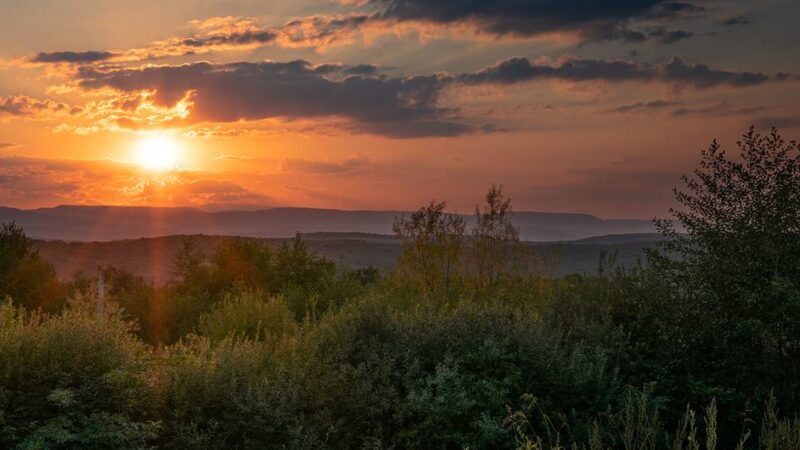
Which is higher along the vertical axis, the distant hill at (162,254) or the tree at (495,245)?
the tree at (495,245)

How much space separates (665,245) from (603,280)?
2.82 metres

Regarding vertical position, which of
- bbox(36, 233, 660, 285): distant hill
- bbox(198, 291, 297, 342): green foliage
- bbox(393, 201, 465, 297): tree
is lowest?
bbox(36, 233, 660, 285): distant hill

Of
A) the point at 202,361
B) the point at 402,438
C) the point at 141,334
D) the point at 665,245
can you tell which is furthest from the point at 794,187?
the point at 141,334

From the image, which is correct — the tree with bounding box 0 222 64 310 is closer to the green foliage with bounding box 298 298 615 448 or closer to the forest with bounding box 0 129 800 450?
the forest with bounding box 0 129 800 450

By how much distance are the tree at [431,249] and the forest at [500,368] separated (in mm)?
5430

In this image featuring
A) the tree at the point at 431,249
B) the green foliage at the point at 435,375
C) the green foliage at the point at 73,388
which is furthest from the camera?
the tree at the point at 431,249

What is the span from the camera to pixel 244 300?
728 inches

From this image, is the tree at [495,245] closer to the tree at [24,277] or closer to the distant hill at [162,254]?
the tree at [24,277]

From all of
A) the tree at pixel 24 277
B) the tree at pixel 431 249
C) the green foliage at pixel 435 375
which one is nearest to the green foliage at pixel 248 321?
the tree at pixel 431 249

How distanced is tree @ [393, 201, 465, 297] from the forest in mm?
5430

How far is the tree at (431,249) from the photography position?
20.7 meters

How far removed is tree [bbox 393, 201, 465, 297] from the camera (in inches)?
814

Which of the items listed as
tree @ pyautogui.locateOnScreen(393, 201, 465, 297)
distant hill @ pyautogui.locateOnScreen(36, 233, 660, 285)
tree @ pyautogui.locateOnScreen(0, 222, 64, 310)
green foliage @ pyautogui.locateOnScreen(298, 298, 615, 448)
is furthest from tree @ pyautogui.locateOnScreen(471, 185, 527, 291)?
distant hill @ pyautogui.locateOnScreen(36, 233, 660, 285)

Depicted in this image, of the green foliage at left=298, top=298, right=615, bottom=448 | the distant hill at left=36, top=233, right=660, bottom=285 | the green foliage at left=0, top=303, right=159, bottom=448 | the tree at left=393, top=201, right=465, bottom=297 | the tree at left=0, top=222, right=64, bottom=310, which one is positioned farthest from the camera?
the distant hill at left=36, top=233, right=660, bottom=285
